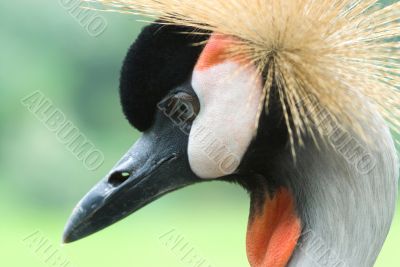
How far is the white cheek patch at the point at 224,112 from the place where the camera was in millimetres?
1463

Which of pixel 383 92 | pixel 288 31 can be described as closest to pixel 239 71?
pixel 288 31

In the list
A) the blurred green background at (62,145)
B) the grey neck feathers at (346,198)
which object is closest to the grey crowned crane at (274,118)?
the grey neck feathers at (346,198)

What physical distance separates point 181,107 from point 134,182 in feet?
0.53

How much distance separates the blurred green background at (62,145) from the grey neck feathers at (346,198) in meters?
3.56

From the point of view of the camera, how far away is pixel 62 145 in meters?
5.35

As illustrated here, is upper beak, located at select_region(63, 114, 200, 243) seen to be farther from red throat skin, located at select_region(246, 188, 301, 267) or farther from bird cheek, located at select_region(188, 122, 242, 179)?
red throat skin, located at select_region(246, 188, 301, 267)

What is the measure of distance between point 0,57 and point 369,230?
4.28 m

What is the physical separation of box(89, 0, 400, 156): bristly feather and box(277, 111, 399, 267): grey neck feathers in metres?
0.05

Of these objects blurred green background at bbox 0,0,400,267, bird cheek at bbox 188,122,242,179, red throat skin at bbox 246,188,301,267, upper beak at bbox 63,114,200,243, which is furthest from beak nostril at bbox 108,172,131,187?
blurred green background at bbox 0,0,400,267

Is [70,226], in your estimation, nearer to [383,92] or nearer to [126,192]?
[126,192]

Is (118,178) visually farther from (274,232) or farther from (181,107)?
(274,232)

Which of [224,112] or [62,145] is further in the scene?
[62,145]

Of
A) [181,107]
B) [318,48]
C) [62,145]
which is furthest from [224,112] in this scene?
[62,145]

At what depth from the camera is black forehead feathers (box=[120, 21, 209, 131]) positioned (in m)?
Answer: 1.49
